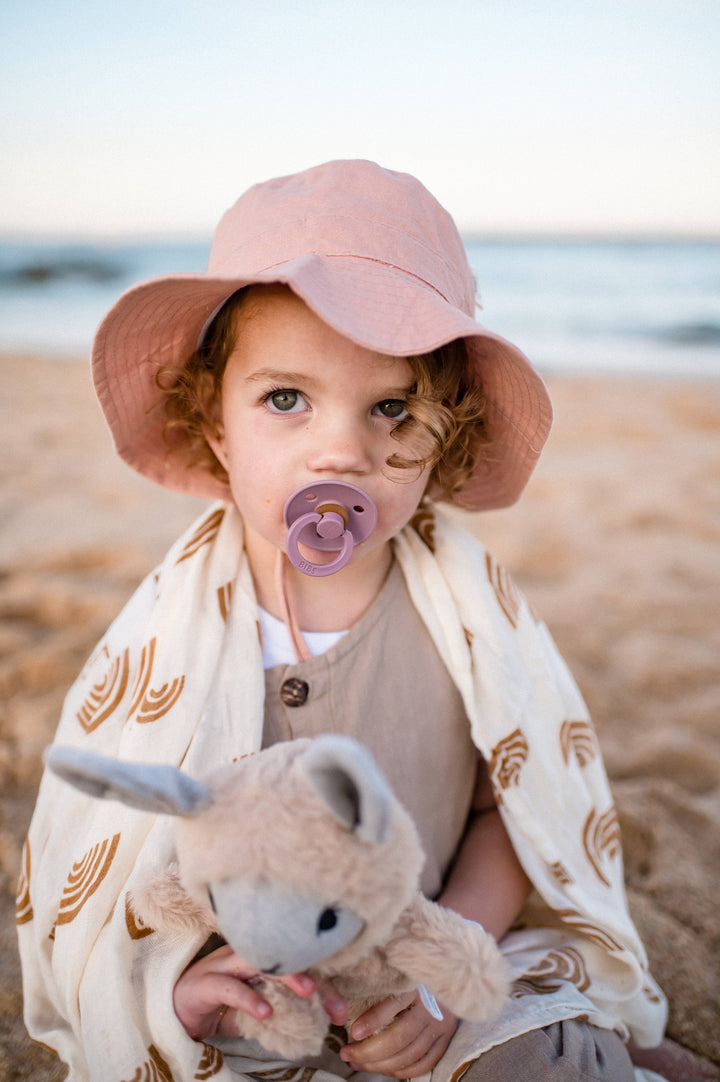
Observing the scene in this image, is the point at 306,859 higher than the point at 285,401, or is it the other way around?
the point at 285,401

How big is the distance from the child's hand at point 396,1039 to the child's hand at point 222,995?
0.08m

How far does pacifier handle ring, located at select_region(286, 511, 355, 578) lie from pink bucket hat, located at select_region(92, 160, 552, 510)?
0.76ft

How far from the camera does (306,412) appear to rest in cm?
107

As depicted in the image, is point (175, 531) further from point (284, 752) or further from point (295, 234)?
point (284, 752)

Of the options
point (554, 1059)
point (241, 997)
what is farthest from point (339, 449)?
point (554, 1059)

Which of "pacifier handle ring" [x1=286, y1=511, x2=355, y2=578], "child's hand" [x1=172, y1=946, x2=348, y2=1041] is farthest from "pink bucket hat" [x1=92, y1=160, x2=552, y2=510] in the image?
"child's hand" [x1=172, y1=946, x2=348, y2=1041]

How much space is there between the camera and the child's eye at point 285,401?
3.54 feet

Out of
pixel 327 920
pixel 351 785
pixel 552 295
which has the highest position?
pixel 351 785

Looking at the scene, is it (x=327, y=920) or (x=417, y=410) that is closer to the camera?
(x=327, y=920)

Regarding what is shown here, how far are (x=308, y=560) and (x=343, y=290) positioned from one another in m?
0.36

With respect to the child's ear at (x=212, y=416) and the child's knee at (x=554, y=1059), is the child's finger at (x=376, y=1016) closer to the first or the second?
the child's knee at (x=554, y=1059)

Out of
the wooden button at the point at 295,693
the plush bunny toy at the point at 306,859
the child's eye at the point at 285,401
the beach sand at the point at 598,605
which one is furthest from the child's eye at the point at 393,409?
the beach sand at the point at 598,605

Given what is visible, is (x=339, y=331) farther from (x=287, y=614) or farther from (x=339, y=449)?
(x=287, y=614)

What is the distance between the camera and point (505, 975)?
838 mm
